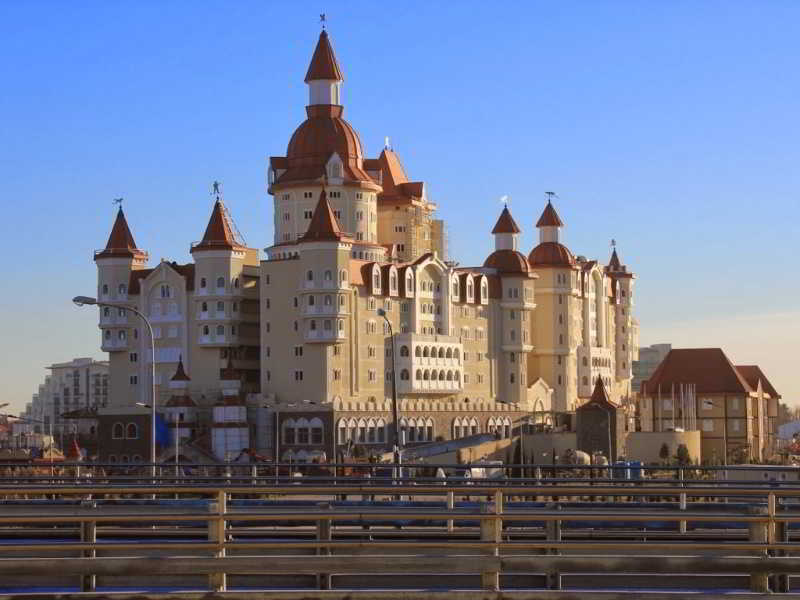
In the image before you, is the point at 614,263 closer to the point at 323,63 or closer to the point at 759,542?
the point at 323,63

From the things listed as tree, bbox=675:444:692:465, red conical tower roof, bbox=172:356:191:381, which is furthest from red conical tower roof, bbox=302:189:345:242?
tree, bbox=675:444:692:465

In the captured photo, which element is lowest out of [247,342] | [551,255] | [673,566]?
[673,566]

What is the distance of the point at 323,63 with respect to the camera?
13225 centimetres

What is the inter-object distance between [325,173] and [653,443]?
3310cm

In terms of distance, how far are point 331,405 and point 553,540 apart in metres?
101

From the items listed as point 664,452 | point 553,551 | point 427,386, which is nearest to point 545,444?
point 664,452

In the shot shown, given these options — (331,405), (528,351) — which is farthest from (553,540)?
(528,351)

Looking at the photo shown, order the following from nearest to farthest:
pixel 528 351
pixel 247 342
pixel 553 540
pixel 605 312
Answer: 1. pixel 553 540
2. pixel 247 342
3. pixel 528 351
4. pixel 605 312

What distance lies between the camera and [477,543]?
15.0m

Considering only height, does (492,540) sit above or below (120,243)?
below

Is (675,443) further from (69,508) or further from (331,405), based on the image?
(69,508)

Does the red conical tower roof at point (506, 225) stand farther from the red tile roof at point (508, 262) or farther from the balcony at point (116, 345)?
the balcony at point (116, 345)

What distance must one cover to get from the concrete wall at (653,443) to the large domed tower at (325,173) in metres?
26.5

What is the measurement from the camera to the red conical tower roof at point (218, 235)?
12494 cm
